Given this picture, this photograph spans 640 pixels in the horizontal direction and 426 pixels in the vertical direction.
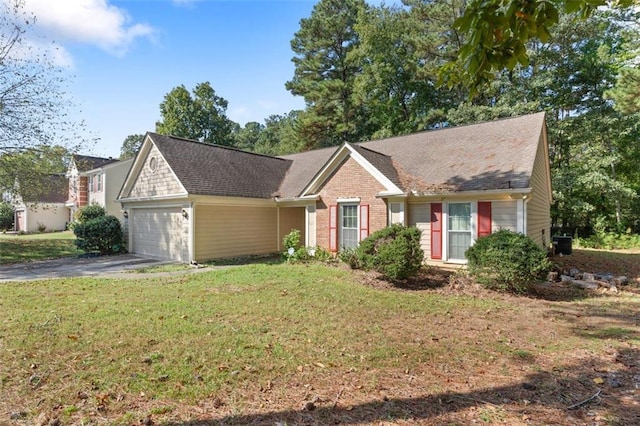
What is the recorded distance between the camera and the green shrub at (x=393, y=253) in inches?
367

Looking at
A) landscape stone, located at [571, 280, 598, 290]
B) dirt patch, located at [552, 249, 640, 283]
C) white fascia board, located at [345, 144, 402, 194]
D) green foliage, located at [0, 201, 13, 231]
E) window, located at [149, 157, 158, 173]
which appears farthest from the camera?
green foliage, located at [0, 201, 13, 231]

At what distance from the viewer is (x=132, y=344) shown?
4.91 m

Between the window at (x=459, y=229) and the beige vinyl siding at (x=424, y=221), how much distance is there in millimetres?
706

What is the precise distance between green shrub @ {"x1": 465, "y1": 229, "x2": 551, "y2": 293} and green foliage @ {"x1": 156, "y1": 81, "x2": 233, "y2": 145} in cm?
3875

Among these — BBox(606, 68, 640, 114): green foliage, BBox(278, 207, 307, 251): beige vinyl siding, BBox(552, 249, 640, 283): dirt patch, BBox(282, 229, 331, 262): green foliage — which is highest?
BBox(606, 68, 640, 114): green foliage

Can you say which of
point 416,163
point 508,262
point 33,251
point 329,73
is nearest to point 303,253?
point 416,163

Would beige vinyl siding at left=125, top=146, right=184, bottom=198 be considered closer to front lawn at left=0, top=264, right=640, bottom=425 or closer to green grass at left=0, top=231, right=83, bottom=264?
green grass at left=0, top=231, right=83, bottom=264

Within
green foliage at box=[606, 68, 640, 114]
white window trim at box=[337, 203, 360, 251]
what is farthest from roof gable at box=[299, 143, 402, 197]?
green foliage at box=[606, 68, 640, 114]

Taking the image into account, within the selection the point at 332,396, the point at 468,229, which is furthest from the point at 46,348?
the point at 468,229

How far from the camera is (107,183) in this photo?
27828 millimetres

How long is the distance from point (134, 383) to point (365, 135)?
31077 mm

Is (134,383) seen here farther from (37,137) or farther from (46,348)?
(37,137)

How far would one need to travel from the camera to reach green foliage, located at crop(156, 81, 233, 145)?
41.5 m

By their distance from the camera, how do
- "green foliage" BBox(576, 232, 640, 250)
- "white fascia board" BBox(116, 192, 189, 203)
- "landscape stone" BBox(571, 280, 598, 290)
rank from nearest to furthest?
"landscape stone" BBox(571, 280, 598, 290) → "white fascia board" BBox(116, 192, 189, 203) → "green foliage" BBox(576, 232, 640, 250)
